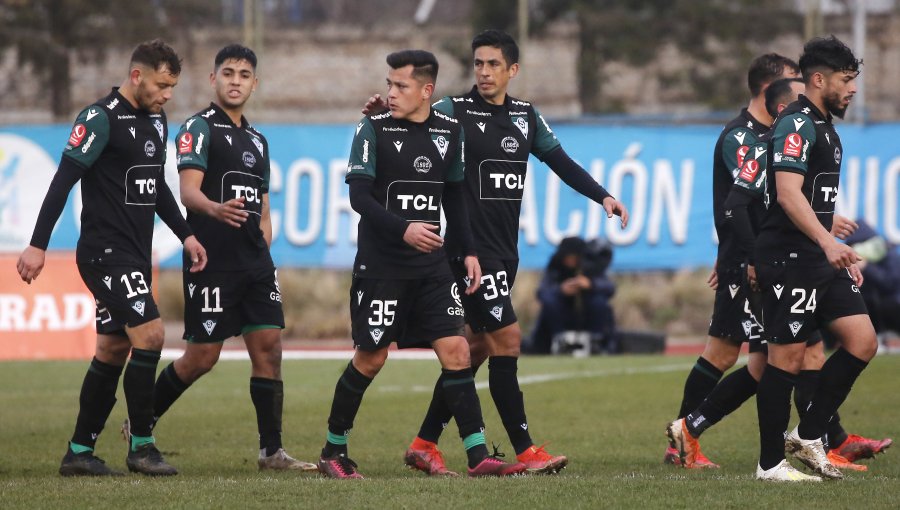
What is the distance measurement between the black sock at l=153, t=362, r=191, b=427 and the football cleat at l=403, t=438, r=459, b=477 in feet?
4.64

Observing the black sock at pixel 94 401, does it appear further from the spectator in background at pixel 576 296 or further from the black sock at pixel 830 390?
the spectator in background at pixel 576 296

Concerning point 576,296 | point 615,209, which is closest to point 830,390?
point 615,209

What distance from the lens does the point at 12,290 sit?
57.0 feet

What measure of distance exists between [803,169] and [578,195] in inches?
484

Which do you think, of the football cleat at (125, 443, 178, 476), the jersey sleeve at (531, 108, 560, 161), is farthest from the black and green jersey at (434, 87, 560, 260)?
the football cleat at (125, 443, 178, 476)

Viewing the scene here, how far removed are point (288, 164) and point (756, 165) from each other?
12672 mm

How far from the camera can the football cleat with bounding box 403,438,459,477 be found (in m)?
8.29

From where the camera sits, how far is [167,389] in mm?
8789

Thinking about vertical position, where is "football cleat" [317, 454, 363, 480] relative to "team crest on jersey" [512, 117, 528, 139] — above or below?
below

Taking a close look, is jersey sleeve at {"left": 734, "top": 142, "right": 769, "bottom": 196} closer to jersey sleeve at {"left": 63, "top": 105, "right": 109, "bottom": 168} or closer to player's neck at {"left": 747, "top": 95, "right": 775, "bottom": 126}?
player's neck at {"left": 747, "top": 95, "right": 775, "bottom": 126}

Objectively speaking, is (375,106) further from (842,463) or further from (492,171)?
(842,463)

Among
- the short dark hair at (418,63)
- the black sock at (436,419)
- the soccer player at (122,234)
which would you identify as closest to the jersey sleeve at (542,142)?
the short dark hair at (418,63)

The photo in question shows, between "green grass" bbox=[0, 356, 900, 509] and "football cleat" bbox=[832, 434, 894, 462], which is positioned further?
"football cleat" bbox=[832, 434, 894, 462]

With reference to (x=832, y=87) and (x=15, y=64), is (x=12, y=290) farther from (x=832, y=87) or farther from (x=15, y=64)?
(x=832, y=87)
